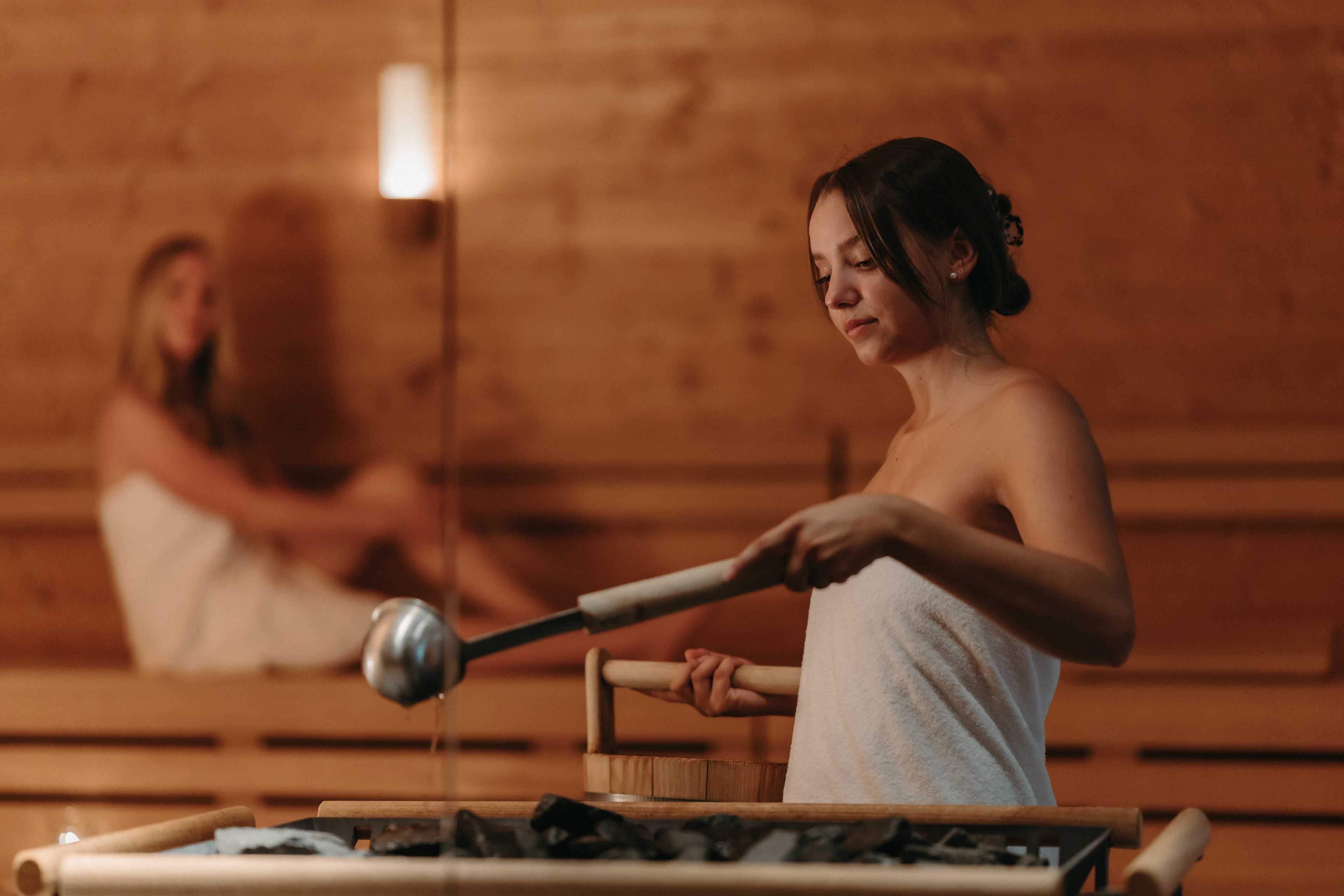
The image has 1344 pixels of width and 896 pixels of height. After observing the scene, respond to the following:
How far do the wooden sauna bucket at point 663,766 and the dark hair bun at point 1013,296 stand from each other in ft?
1.46

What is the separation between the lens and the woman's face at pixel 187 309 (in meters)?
3.00

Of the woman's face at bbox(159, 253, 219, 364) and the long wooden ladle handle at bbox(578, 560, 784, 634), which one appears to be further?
the woman's face at bbox(159, 253, 219, 364)

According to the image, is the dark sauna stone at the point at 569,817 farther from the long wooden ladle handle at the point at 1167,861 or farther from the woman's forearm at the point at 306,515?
the woman's forearm at the point at 306,515

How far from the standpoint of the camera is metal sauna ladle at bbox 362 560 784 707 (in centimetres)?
79

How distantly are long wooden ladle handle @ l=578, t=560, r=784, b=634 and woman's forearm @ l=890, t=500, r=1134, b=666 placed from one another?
115 millimetres

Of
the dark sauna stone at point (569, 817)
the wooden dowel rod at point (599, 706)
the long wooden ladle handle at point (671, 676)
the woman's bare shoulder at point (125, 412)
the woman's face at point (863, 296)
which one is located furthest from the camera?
the woman's bare shoulder at point (125, 412)

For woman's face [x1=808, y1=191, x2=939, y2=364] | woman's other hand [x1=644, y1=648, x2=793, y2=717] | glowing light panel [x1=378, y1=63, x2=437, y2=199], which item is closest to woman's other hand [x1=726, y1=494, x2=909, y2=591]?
woman's face [x1=808, y1=191, x2=939, y2=364]

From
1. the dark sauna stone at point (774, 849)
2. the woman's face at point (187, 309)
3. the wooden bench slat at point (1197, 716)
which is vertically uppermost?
the woman's face at point (187, 309)

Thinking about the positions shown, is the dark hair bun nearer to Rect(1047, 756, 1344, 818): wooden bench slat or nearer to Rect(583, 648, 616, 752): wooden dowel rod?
Rect(583, 648, 616, 752): wooden dowel rod

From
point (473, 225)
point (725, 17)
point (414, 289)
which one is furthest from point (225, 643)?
point (725, 17)

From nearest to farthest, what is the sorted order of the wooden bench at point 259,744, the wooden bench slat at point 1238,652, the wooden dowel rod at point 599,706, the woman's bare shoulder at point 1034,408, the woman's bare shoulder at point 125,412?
the woman's bare shoulder at point 1034,408, the wooden dowel rod at point 599,706, the wooden bench slat at point 1238,652, the wooden bench at point 259,744, the woman's bare shoulder at point 125,412

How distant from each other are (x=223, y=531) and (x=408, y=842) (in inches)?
85.0

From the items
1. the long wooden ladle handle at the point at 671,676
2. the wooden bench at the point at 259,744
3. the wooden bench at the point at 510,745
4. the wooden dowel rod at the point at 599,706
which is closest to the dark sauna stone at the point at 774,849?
the long wooden ladle handle at the point at 671,676

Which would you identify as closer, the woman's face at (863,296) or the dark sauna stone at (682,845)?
the dark sauna stone at (682,845)
